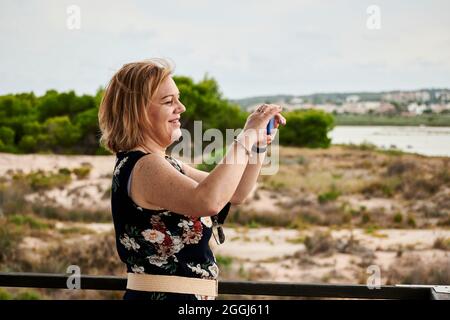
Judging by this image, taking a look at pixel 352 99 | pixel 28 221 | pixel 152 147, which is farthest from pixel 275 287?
pixel 28 221

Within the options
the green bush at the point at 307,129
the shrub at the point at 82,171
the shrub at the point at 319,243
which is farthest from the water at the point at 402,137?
the shrub at the point at 82,171

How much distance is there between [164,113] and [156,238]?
0.18 meters

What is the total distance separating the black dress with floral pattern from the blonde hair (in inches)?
0.9

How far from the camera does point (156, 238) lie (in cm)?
96

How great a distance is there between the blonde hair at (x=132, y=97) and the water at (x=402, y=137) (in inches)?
134

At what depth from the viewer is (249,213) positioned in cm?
491

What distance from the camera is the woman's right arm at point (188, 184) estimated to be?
34.9 inches

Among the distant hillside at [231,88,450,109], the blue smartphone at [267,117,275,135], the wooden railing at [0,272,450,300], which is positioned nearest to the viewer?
the blue smartphone at [267,117,275,135]

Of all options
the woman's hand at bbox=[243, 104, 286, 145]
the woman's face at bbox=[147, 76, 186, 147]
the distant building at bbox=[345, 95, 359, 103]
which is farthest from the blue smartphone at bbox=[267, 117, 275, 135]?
the distant building at bbox=[345, 95, 359, 103]

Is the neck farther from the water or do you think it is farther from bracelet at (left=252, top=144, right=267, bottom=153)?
the water

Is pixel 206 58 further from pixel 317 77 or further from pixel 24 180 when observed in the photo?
pixel 24 180

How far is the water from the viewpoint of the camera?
4188 millimetres

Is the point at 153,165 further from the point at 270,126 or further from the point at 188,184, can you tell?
the point at 270,126
